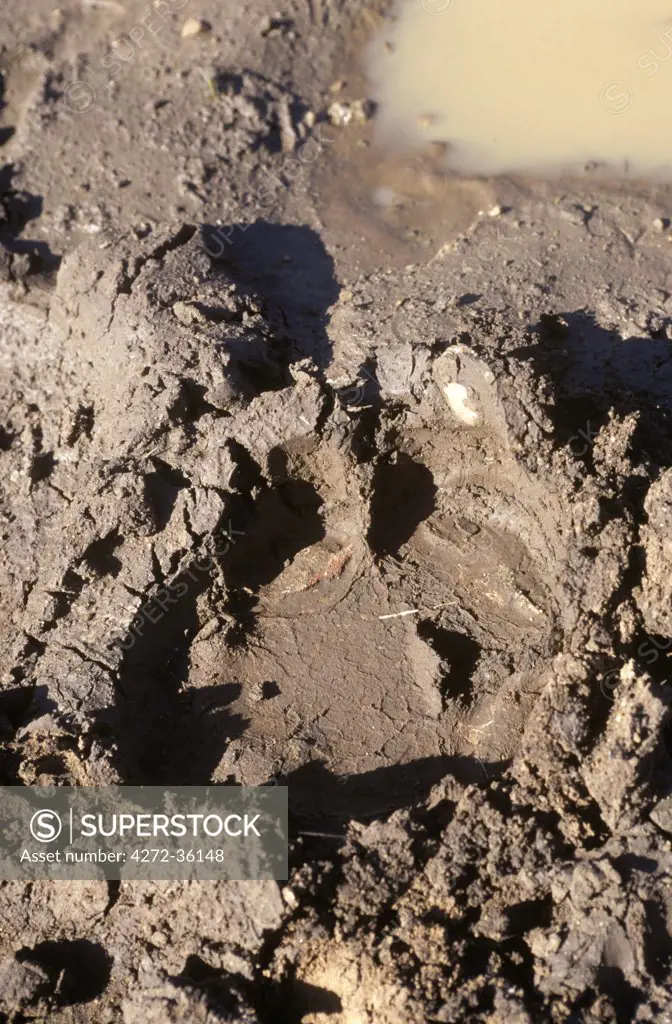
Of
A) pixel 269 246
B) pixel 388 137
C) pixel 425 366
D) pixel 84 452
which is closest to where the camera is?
pixel 425 366

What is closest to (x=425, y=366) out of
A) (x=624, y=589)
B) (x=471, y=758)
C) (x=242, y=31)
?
(x=624, y=589)

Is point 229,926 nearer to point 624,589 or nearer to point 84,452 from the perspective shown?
point 624,589

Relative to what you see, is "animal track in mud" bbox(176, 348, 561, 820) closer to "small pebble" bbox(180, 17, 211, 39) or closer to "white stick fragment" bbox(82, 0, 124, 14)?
"small pebble" bbox(180, 17, 211, 39)

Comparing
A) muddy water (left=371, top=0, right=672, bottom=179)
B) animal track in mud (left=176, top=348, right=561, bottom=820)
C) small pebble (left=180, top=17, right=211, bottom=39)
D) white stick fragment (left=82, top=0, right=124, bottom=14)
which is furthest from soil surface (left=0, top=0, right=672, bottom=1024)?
white stick fragment (left=82, top=0, right=124, bottom=14)

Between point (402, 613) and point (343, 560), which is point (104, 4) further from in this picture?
point (402, 613)

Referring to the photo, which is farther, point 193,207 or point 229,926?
point 193,207

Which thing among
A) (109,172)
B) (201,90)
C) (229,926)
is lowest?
(229,926)

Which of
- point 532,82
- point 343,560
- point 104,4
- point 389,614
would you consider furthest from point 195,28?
point 389,614
